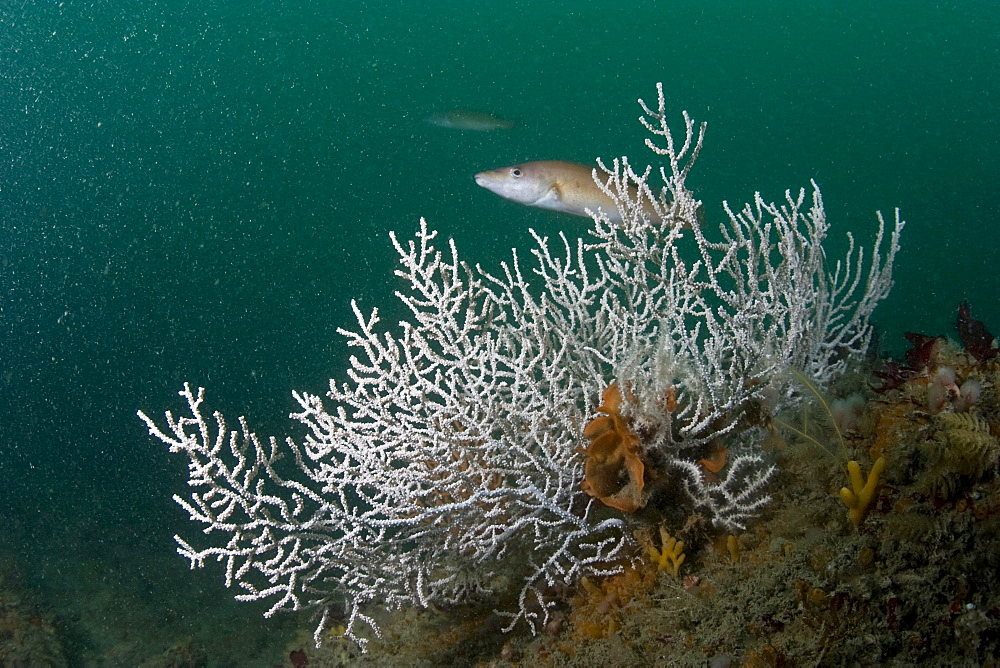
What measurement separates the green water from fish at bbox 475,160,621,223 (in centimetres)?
1584

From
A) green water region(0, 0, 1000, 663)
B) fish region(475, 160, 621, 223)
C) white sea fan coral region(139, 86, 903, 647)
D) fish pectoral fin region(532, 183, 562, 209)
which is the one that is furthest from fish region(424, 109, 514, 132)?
green water region(0, 0, 1000, 663)

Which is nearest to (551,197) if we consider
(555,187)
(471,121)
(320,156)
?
(555,187)

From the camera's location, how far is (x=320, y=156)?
56.0 metres

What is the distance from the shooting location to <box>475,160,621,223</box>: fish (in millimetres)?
4598

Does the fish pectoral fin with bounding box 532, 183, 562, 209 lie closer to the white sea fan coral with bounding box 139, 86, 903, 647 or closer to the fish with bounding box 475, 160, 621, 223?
the fish with bounding box 475, 160, 621, 223

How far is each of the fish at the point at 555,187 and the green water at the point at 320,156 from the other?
52.0ft

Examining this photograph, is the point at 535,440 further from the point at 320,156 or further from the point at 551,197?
the point at 320,156

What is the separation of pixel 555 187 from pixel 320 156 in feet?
186

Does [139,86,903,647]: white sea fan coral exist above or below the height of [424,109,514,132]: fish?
below

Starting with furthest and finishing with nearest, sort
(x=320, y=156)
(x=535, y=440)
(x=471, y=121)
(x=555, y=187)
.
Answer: (x=320, y=156) → (x=471, y=121) → (x=555, y=187) → (x=535, y=440)

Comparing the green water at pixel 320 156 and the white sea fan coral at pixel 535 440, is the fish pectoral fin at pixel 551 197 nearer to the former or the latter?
the white sea fan coral at pixel 535 440

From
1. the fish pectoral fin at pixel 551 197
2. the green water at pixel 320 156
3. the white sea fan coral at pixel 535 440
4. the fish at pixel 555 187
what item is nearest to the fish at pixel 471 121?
the fish at pixel 555 187

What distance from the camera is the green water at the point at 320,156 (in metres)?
33.2

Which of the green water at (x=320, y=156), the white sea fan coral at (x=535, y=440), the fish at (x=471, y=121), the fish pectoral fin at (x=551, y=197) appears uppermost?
the green water at (x=320, y=156)
